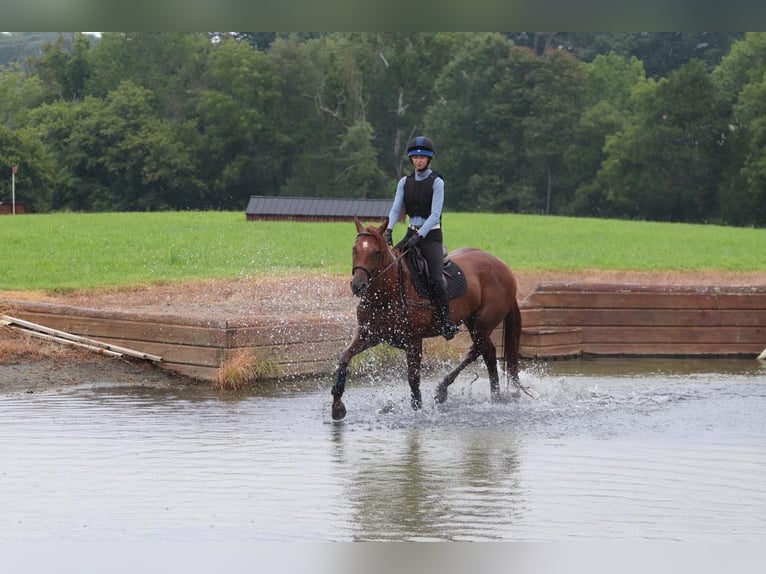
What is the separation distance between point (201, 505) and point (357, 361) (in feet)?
21.1

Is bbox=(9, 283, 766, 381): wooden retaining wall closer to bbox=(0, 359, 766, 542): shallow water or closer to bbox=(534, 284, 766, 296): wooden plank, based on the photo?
bbox=(534, 284, 766, 296): wooden plank

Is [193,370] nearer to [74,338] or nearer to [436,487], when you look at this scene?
[74,338]

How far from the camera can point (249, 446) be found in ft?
29.9

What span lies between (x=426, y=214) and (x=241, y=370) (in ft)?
8.54

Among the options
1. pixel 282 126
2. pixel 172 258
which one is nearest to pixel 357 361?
pixel 172 258

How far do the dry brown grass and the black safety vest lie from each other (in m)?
2.52

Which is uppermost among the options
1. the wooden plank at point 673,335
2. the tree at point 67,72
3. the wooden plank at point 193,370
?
the tree at point 67,72

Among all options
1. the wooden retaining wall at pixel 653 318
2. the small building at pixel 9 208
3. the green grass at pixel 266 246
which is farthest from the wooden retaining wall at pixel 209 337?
the small building at pixel 9 208

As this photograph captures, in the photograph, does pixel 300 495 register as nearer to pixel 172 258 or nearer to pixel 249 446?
pixel 249 446

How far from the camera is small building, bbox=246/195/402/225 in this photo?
43.5 m

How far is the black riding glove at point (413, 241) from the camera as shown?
10656mm

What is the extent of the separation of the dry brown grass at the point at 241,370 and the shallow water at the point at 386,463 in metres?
0.19

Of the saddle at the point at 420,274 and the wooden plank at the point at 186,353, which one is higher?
the saddle at the point at 420,274

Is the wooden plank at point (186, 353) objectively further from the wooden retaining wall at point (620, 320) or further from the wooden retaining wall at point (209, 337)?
the wooden retaining wall at point (620, 320)
